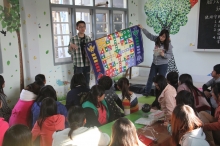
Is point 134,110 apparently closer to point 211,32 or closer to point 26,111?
point 26,111

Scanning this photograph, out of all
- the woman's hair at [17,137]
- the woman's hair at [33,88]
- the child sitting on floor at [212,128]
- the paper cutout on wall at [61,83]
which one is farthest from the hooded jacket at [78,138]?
the paper cutout on wall at [61,83]

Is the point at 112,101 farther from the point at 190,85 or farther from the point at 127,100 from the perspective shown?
the point at 190,85

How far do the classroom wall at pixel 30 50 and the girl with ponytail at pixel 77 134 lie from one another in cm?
252

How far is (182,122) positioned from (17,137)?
1157 millimetres

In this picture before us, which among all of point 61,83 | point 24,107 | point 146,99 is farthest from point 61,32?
point 24,107

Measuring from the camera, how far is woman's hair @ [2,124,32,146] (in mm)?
1479

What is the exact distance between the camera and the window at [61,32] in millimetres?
4609

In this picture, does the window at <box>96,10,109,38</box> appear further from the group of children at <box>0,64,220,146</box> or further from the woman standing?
the group of children at <box>0,64,220,146</box>

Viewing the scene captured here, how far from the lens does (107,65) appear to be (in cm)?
470

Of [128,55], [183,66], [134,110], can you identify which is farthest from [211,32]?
[134,110]

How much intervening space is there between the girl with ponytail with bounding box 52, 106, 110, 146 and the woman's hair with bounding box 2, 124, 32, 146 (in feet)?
0.77

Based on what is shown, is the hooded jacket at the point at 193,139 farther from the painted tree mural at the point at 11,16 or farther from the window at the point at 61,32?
the window at the point at 61,32

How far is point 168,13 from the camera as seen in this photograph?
232 inches

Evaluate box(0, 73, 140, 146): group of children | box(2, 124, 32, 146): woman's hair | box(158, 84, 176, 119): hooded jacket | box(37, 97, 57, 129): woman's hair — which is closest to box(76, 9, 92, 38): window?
box(0, 73, 140, 146): group of children
